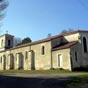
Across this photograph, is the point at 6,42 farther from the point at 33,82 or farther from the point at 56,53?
the point at 33,82

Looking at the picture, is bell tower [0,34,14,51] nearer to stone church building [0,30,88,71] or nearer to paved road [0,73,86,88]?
stone church building [0,30,88,71]

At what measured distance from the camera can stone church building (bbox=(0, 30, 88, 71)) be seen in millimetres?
40350

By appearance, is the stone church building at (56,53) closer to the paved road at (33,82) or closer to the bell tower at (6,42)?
the bell tower at (6,42)

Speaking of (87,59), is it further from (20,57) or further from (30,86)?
(30,86)

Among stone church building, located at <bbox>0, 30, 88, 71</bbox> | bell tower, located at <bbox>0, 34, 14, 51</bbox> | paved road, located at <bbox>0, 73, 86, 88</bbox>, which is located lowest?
paved road, located at <bbox>0, 73, 86, 88</bbox>

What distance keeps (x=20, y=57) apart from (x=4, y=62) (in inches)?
354

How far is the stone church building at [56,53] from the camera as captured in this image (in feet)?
132

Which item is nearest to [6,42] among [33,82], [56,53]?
[56,53]

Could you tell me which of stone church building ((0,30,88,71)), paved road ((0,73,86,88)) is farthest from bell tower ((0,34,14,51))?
paved road ((0,73,86,88))

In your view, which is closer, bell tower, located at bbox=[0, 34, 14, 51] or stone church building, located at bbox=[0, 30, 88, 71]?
stone church building, located at bbox=[0, 30, 88, 71]

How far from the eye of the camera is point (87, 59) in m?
42.4

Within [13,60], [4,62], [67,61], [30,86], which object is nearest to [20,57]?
[13,60]

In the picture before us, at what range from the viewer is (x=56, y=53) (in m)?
43.0

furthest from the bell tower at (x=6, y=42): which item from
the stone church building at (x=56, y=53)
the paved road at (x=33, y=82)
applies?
the paved road at (x=33, y=82)
